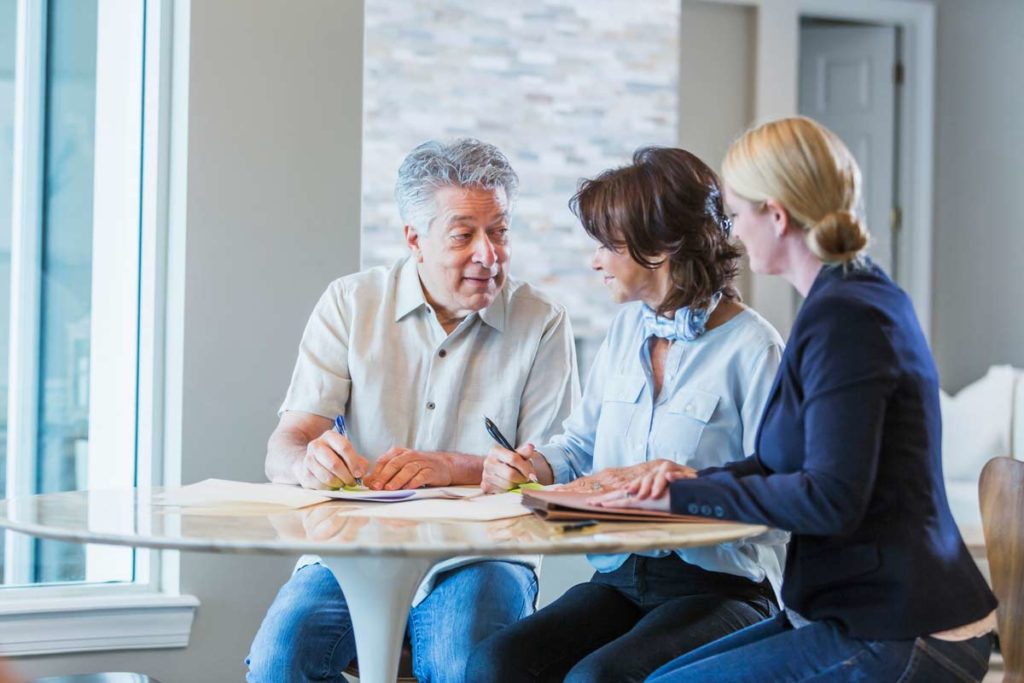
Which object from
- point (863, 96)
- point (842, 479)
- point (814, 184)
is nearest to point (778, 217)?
point (814, 184)

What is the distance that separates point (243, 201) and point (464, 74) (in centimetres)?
263

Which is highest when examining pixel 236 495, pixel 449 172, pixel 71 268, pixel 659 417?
pixel 449 172

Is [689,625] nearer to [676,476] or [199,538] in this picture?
[676,476]

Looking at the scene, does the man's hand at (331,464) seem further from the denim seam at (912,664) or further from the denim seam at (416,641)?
the denim seam at (912,664)

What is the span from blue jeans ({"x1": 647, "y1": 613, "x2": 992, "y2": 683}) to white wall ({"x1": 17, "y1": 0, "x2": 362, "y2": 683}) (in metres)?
1.26

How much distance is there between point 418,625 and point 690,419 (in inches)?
21.8

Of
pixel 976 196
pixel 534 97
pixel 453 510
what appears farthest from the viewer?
pixel 976 196

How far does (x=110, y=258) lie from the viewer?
2.66m

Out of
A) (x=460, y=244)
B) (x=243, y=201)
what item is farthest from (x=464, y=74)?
(x=460, y=244)

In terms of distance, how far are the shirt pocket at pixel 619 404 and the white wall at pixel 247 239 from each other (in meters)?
0.86

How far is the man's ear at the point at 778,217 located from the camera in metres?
1.52

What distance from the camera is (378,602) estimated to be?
1.65 meters

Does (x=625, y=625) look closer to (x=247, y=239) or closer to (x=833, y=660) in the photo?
(x=833, y=660)

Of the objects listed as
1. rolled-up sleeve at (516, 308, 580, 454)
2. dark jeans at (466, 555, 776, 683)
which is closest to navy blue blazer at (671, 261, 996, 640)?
dark jeans at (466, 555, 776, 683)
